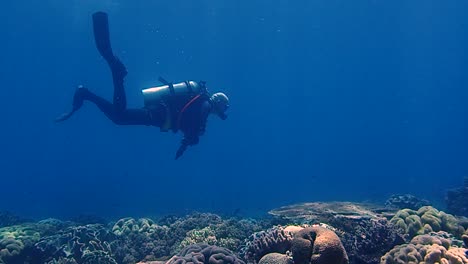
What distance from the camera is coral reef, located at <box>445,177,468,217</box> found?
68.1 feet

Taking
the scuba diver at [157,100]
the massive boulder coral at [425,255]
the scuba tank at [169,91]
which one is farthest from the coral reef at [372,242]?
the scuba tank at [169,91]

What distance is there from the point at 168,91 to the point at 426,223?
29.9ft

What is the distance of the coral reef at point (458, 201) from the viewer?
2076 cm

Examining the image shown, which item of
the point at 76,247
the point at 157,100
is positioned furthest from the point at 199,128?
the point at 76,247

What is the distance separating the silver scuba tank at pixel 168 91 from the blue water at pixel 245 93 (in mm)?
36887

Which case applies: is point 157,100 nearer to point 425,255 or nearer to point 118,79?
point 118,79

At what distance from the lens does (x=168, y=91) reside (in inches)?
543

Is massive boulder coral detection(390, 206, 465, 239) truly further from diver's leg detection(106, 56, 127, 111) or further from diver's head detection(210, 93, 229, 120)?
diver's leg detection(106, 56, 127, 111)

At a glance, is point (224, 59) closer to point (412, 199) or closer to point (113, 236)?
point (412, 199)

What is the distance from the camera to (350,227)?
9.84 meters

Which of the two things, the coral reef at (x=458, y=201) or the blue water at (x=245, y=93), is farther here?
the blue water at (x=245, y=93)

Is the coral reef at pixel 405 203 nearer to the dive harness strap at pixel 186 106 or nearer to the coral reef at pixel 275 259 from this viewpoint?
the dive harness strap at pixel 186 106

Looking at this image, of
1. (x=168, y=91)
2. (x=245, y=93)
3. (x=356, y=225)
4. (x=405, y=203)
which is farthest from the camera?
(x=245, y=93)

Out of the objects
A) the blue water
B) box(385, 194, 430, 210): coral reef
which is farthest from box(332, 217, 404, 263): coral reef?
the blue water
